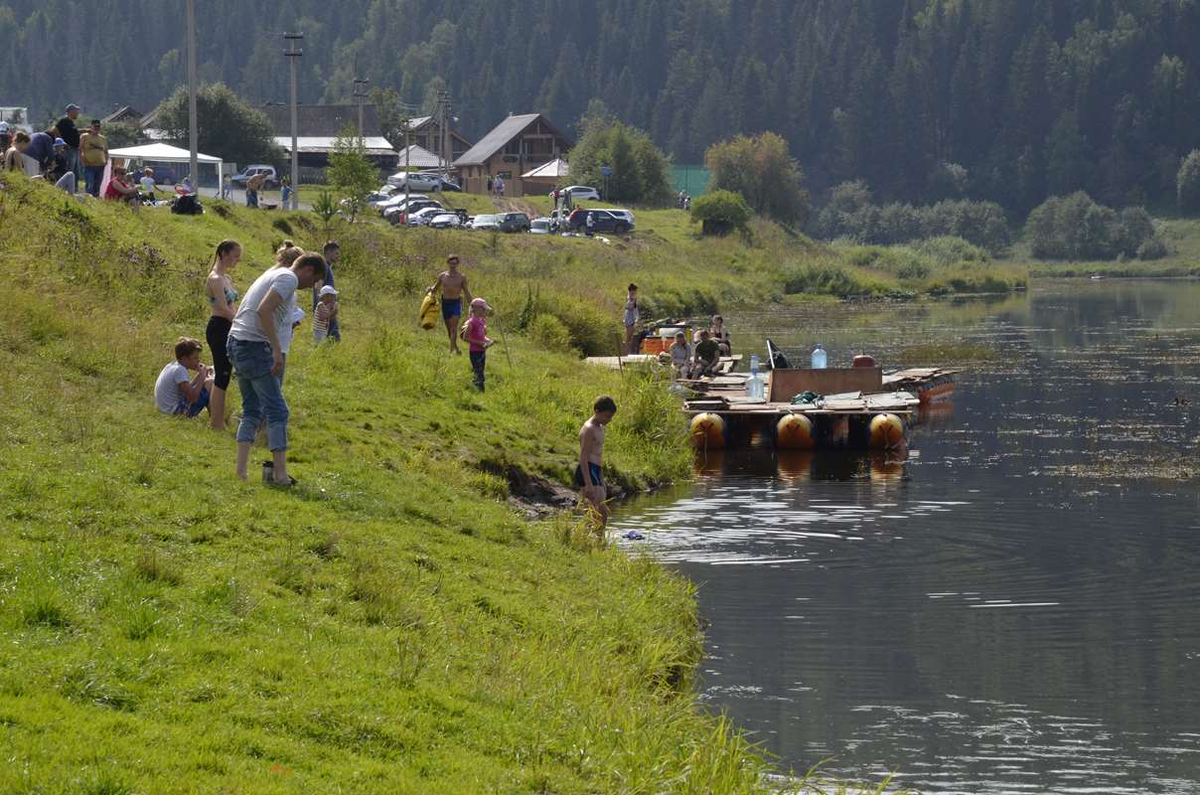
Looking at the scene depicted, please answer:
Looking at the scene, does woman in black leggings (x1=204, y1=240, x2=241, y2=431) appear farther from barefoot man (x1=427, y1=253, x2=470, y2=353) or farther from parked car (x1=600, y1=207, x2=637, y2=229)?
parked car (x1=600, y1=207, x2=637, y2=229)

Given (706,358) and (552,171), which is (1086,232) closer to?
(552,171)

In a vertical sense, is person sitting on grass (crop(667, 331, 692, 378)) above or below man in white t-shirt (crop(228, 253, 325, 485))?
below

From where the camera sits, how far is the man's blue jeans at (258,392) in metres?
14.1

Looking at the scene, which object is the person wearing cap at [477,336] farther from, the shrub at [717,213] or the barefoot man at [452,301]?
the shrub at [717,213]

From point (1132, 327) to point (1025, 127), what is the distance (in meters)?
128

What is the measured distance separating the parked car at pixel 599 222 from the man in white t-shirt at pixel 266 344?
75.7m

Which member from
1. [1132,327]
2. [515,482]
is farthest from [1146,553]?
[1132,327]

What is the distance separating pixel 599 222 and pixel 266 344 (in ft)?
253

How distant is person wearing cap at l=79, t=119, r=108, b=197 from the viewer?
33.8 metres

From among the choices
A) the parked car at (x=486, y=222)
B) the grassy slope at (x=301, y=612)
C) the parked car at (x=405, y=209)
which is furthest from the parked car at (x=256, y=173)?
the grassy slope at (x=301, y=612)

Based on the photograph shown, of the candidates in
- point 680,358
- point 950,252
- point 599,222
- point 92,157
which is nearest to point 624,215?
point 599,222

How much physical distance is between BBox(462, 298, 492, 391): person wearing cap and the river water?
11.6ft

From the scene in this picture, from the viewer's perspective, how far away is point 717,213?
99.2 metres

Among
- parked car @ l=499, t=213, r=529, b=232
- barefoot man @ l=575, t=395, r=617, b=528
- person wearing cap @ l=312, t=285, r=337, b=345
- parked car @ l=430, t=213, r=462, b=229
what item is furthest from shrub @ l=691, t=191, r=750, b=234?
barefoot man @ l=575, t=395, r=617, b=528
